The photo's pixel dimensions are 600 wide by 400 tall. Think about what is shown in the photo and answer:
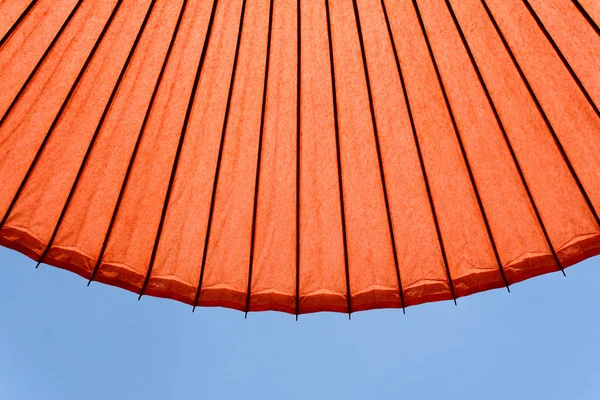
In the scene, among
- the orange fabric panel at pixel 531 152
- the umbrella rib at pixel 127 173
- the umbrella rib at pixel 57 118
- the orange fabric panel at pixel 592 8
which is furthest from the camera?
the umbrella rib at pixel 127 173

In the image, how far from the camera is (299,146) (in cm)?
397

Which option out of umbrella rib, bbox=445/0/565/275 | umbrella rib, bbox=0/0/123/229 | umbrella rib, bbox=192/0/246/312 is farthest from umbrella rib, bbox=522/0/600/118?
umbrella rib, bbox=0/0/123/229

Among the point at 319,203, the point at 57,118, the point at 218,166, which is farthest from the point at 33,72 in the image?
the point at 319,203

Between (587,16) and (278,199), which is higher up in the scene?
(587,16)

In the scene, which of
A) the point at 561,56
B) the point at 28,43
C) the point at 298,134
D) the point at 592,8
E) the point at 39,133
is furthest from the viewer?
the point at 298,134

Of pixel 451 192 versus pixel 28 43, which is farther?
pixel 451 192

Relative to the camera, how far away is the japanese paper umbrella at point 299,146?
12.1 feet

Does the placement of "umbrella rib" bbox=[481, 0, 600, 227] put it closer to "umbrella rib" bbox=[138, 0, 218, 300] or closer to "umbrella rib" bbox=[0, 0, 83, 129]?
"umbrella rib" bbox=[138, 0, 218, 300]

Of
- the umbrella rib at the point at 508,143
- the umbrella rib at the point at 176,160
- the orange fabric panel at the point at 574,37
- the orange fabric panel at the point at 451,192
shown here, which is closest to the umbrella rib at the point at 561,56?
the orange fabric panel at the point at 574,37

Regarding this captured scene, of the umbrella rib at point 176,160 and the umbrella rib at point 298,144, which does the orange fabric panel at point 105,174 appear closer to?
the umbrella rib at point 176,160

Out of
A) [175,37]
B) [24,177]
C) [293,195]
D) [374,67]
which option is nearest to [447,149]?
[374,67]

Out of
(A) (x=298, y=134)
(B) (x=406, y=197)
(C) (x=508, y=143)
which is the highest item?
(A) (x=298, y=134)

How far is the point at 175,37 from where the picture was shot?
381 cm

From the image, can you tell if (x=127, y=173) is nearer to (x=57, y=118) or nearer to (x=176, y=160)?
(x=176, y=160)
